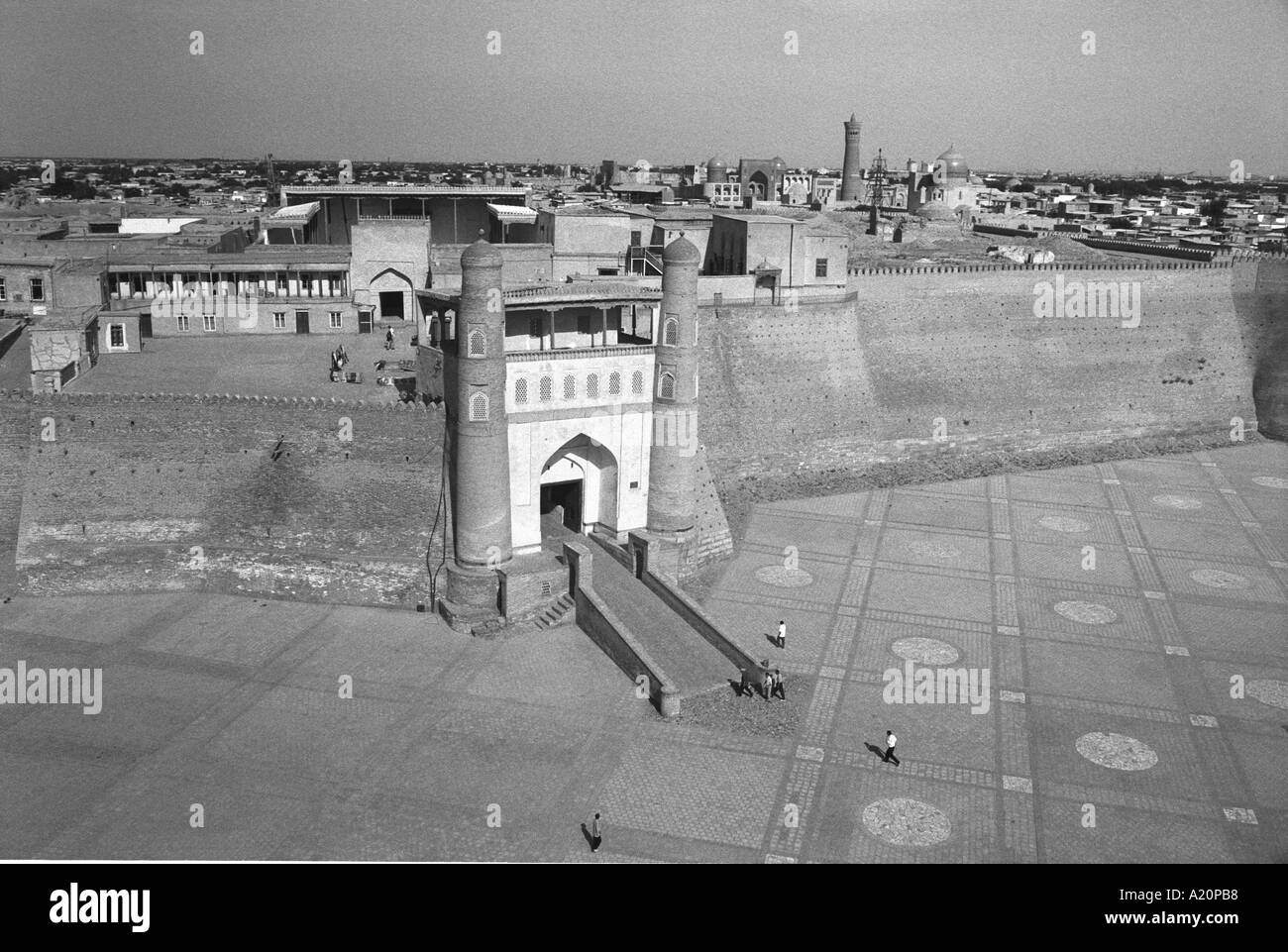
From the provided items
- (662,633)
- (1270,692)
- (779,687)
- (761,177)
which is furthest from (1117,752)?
(761,177)

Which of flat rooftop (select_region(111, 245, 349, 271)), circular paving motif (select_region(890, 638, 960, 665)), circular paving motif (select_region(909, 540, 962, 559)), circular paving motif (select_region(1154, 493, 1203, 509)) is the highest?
flat rooftop (select_region(111, 245, 349, 271))

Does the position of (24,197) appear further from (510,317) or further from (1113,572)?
(1113,572)

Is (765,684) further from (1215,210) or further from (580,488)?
(1215,210)

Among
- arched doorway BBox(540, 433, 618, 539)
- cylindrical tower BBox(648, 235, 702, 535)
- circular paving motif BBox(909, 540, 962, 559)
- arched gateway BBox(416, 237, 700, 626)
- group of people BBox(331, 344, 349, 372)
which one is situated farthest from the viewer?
group of people BBox(331, 344, 349, 372)

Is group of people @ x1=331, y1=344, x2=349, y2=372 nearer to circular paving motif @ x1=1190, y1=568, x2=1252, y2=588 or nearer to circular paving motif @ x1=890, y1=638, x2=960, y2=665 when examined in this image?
circular paving motif @ x1=890, y1=638, x2=960, y2=665

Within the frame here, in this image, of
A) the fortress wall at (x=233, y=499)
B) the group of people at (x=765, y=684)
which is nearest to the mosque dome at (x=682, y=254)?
the fortress wall at (x=233, y=499)

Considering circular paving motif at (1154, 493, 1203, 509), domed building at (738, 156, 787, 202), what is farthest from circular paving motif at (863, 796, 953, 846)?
domed building at (738, 156, 787, 202)
